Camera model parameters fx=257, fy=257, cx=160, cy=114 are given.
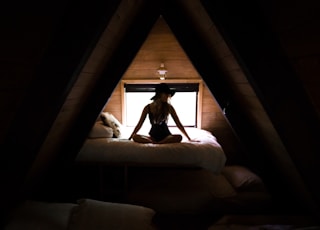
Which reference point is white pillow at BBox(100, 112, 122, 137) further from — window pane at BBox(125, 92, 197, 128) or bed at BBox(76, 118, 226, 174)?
window pane at BBox(125, 92, 197, 128)

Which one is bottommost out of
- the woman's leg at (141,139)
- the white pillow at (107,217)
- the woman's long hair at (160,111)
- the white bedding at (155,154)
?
the white pillow at (107,217)

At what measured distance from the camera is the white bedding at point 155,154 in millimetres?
2455

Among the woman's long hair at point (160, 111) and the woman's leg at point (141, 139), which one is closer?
the woman's leg at point (141, 139)

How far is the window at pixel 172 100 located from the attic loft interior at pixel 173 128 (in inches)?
2.2

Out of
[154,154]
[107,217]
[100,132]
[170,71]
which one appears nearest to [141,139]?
[154,154]

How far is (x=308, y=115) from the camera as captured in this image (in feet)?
3.89

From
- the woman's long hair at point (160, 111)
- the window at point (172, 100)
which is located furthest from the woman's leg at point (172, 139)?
the window at point (172, 100)

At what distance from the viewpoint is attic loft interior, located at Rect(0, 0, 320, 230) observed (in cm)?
111

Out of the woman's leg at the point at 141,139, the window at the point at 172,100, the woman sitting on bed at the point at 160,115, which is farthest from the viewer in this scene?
the window at the point at 172,100

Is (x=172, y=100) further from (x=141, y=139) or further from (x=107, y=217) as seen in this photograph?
(x=107, y=217)

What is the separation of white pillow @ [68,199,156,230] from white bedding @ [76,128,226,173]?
756 millimetres

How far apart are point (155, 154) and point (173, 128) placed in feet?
3.05

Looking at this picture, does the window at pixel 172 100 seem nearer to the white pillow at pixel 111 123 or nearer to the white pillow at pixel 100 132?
the white pillow at pixel 111 123

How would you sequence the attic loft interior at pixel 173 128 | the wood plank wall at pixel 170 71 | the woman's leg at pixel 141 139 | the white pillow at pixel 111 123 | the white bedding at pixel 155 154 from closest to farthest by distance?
the attic loft interior at pixel 173 128, the white bedding at pixel 155 154, the woman's leg at pixel 141 139, the white pillow at pixel 111 123, the wood plank wall at pixel 170 71
